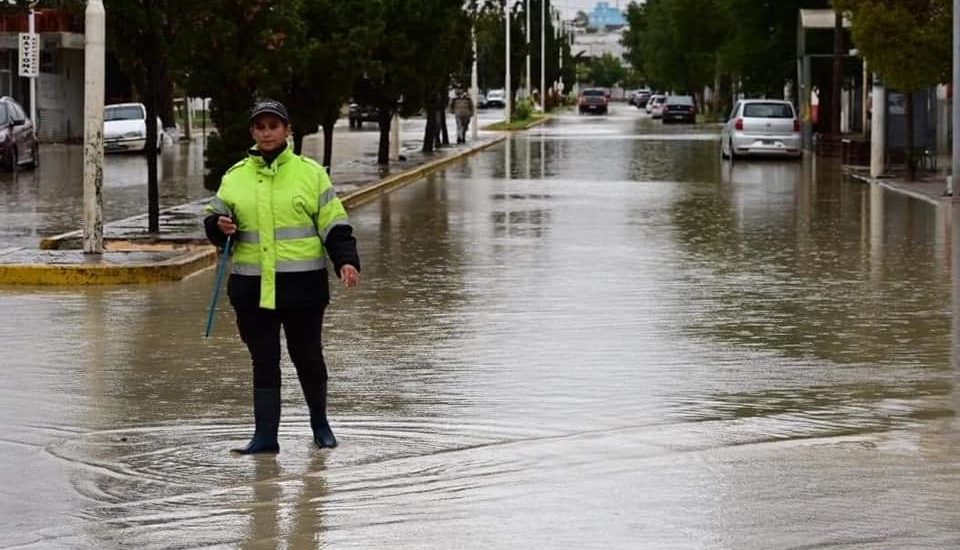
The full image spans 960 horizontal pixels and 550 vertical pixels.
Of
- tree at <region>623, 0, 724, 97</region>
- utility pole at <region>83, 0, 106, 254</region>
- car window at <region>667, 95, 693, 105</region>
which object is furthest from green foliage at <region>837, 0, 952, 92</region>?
car window at <region>667, 95, 693, 105</region>

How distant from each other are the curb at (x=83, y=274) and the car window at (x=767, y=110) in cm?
2807

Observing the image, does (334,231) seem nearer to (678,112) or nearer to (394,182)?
(394,182)

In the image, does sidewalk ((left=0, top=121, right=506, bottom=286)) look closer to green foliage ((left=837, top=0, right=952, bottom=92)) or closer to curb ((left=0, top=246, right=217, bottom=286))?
curb ((left=0, top=246, right=217, bottom=286))

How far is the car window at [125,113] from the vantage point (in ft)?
163

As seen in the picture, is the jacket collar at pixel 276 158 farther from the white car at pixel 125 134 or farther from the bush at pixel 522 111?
the bush at pixel 522 111

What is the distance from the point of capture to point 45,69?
202 feet

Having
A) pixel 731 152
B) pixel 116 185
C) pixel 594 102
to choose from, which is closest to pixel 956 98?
pixel 116 185

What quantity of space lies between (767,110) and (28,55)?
19.4 m

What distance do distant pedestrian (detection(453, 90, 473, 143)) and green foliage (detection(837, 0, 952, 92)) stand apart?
2374cm

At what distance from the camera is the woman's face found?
27.8 ft

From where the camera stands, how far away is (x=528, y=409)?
9.75 m

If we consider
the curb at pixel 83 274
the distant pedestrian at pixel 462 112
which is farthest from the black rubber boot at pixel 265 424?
the distant pedestrian at pixel 462 112

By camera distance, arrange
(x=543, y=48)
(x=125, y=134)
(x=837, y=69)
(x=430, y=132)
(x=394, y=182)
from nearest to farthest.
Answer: (x=394, y=182), (x=837, y=69), (x=430, y=132), (x=125, y=134), (x=543, y=48)

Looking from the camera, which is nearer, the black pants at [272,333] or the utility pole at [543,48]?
the black pants at [272,333]
